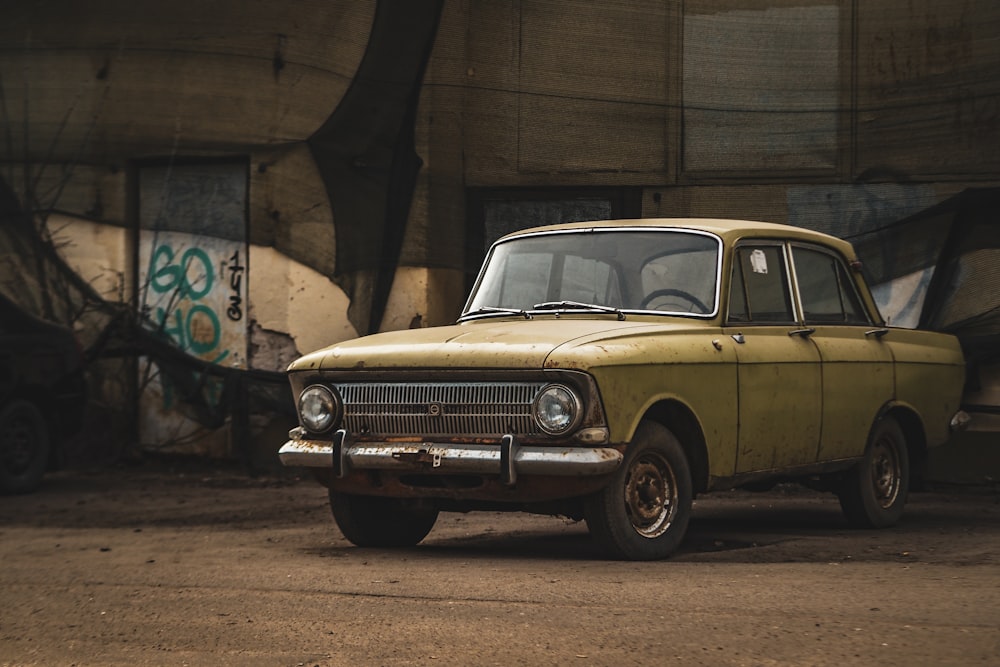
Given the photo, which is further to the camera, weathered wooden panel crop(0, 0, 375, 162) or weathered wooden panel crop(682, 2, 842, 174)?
weathered wooden panel crop(0, 0, 375, 162)

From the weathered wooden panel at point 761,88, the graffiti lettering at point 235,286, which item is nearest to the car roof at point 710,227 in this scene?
the weathered wooden panel at point 761,88

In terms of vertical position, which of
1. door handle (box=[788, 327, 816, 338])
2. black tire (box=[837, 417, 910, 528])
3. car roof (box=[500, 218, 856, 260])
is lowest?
black tire (box=[837, 417, 910, 528])

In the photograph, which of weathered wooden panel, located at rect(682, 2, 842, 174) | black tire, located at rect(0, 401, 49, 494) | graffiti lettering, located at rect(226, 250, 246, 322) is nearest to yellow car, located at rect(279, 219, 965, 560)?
weathered wooden panel, located at rect(682, 2, 842, 174)

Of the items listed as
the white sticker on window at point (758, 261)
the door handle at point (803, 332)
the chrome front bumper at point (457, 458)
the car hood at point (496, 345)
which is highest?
the white sticker on window at point (758, 261)

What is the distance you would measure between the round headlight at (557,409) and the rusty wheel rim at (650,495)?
462 millimetres

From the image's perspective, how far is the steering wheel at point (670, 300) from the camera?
7.76 meters

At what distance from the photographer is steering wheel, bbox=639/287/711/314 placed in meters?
7.76

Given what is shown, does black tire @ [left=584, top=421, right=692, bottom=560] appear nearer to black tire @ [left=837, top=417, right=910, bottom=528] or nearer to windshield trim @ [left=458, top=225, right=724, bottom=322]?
windshield trim @ [left=458, top=225, right=724, bottom=322]

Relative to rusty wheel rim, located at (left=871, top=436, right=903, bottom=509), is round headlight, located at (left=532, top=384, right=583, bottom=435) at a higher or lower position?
higher

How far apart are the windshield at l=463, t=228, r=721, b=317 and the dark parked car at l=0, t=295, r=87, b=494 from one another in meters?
5.50

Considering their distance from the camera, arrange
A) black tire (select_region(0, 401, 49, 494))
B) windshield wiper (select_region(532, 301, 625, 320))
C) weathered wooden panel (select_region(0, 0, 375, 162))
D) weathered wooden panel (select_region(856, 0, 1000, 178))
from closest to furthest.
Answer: windshield wiper (select_region(532, 301, 625, 320)) < black tire (select_region(0, 401, 49, 494)) < weathered wooden panel (select_region(856, 0, 1000, 178)) < weathered wooden panel (select_region(0, 0, 375, 162))

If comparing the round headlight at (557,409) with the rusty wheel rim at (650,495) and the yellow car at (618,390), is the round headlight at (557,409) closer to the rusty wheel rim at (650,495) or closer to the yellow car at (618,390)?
the yellow car at (618,390)

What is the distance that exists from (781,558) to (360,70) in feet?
25.4

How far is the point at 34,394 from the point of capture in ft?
41.7
